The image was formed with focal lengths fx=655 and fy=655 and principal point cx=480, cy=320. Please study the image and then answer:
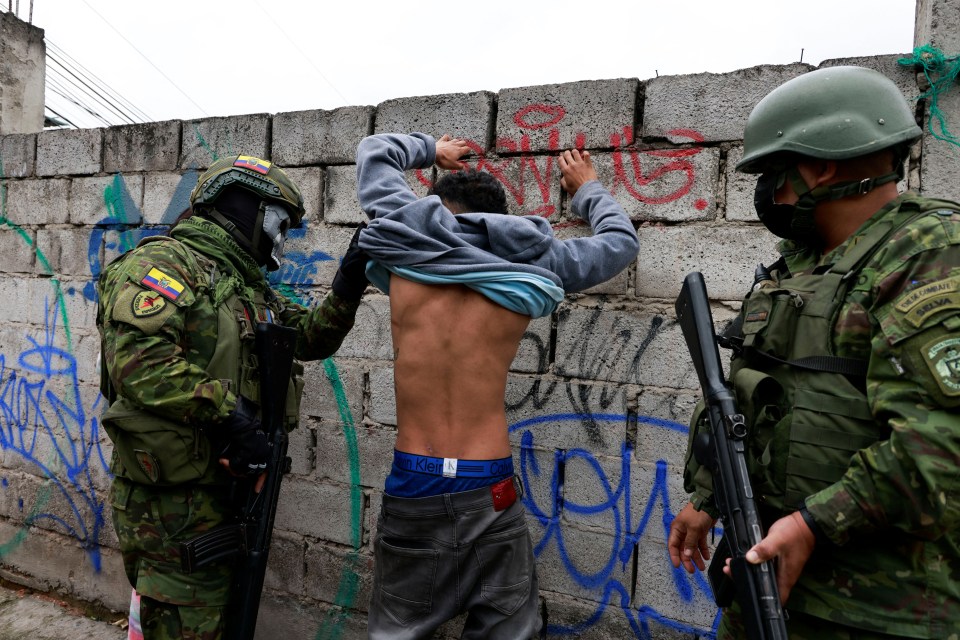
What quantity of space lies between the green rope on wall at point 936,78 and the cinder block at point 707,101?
0.32 metres

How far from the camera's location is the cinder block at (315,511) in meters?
2.99

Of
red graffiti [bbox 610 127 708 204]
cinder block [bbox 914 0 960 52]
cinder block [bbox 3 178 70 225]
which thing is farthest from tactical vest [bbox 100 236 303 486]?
cinder block [bbox 914 0 960 52]

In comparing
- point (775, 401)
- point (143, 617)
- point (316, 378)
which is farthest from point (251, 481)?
point (775, 401)

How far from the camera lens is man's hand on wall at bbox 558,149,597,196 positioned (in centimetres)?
249

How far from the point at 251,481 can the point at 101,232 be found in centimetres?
208

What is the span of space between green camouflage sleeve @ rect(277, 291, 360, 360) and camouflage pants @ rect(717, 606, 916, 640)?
1.63 meters

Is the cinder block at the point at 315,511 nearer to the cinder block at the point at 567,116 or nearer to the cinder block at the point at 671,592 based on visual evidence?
the cinder block at the point at 671,592

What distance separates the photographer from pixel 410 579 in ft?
6.35

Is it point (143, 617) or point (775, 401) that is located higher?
point (775, 401)

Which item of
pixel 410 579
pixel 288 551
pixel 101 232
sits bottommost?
pixel 288 551

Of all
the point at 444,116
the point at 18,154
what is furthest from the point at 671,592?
the point at 18,154

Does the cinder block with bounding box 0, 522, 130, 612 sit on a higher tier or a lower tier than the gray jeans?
lower

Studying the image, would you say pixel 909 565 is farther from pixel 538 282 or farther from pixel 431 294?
pixel 431 294

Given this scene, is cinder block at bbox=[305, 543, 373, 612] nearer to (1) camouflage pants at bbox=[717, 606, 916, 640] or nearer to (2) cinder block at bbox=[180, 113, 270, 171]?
(1) camouflage pants at bbox=[717, 606, 916, 640]
